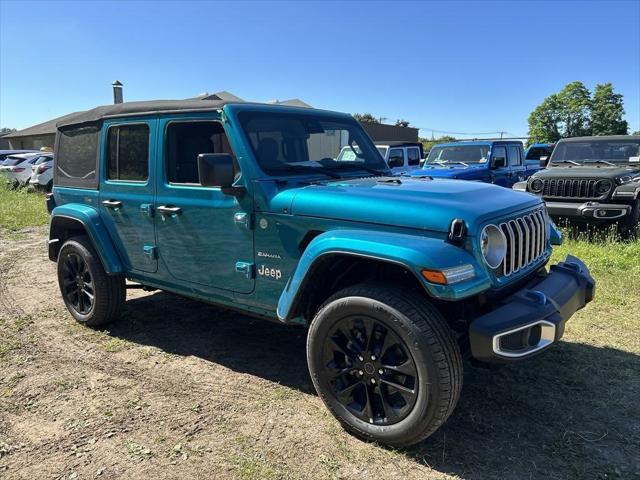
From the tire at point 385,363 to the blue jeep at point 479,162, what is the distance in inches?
300

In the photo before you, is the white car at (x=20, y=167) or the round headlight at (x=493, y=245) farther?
the white car at (x=20, y=167)

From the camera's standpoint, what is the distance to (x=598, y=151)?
8.70 metres

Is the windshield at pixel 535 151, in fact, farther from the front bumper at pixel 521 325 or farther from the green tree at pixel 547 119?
the green tree at pixel 547 119

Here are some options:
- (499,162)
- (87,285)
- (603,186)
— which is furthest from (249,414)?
(499,162)

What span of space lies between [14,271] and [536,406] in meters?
6.96

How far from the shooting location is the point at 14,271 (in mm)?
7109

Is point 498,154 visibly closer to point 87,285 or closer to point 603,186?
point 603,186

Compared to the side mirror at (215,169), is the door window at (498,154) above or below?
above

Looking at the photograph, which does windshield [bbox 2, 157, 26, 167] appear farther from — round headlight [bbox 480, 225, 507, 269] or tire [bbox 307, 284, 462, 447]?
round headlight [bbox 480, 225, 507, 269]

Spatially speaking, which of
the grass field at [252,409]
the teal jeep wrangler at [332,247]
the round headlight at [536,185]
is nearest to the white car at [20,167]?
the grass field at [252,409]

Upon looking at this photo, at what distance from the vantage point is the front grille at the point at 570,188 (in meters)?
7.52

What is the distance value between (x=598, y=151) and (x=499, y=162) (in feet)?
7.84

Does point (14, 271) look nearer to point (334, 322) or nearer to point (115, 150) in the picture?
point (115, 150)

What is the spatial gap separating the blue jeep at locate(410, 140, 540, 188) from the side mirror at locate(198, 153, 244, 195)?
749 cm
